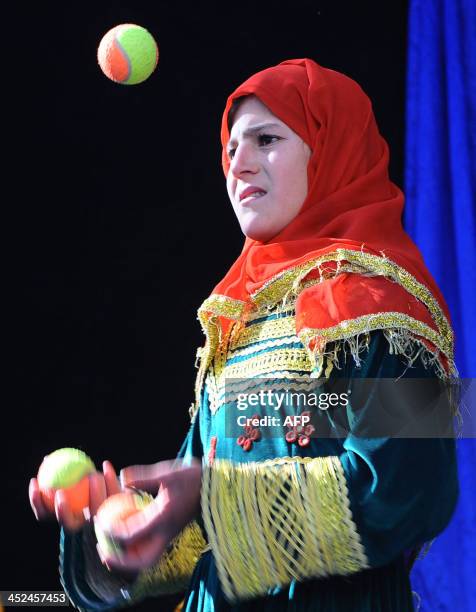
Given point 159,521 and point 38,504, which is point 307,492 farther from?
point 38,504

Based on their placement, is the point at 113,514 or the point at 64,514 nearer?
the point at 113,514

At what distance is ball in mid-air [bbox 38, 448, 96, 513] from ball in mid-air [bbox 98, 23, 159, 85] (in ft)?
3.08

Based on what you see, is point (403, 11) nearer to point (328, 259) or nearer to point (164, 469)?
point (328, 259)

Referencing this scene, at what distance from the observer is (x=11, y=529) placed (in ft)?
8.88

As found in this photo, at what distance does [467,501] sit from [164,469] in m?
1.15

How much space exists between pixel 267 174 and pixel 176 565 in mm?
733

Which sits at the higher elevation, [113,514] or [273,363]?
[273,363]

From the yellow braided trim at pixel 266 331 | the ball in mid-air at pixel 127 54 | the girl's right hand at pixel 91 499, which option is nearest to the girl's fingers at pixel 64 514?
the girl's right hand at pixel 91 499

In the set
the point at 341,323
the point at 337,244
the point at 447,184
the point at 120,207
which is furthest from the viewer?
the point at 120,207

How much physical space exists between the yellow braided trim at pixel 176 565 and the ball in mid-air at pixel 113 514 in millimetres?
231

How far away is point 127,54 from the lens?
88.4 inches

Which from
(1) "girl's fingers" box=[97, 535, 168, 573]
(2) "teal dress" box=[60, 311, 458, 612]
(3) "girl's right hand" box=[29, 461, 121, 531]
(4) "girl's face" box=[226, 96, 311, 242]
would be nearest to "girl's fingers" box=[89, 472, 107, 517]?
(3) "girl's right hand" box=[29, 461, 121, 531]

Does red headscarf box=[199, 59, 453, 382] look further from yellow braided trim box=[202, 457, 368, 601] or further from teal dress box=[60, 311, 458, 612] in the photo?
yellow braided trim box=[202, 457, 368, 601]

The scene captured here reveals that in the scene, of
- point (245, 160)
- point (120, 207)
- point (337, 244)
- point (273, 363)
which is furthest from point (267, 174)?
point (120, 207)
